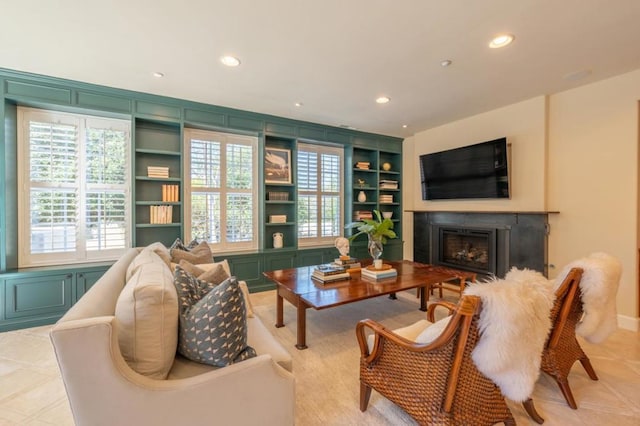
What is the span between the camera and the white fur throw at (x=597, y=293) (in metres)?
1.69

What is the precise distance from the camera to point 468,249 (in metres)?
4.60

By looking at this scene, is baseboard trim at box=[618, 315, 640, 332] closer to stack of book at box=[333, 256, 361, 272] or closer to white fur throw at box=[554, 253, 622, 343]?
white fur throw at box=[554, 253, 622, 343]

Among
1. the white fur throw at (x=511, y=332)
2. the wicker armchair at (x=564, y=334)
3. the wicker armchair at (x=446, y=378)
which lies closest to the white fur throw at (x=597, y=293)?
the wicker armchair at (x=564, y=334)

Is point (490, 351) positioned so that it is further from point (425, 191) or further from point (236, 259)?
point (425, 191)

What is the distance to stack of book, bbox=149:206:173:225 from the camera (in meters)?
3.76

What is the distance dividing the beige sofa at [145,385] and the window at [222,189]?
2.71 metres

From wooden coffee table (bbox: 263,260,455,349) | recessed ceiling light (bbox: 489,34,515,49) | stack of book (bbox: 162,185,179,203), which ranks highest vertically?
recessed ceiling light (bbox: 489,34,515,49)

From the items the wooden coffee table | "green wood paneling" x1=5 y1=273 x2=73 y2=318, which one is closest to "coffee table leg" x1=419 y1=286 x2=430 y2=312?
the wooden coffee table

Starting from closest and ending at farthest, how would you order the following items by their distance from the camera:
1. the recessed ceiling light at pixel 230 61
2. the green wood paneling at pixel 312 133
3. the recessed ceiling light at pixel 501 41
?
the recessed ceiling light at pixel 501 41, the recessed ceiling light at pixel 230 61, the green wood paneling at pixel 312 133

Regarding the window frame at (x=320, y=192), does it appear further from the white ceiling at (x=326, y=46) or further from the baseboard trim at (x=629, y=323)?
the baseboard trim at (x=629, y=323)

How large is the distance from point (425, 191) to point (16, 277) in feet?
18.7

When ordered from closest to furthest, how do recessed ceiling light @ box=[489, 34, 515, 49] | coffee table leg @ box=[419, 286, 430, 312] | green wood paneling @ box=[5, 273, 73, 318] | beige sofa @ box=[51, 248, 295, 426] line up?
beige sofa @ box=[51, 248, 295, 426]
recessed ceiling light @ box=[489, 34, 515, 49]
green wood paneling @ box=[5, 273, 73, 318]
coffee table leg @ box=[419, 286, 430, 312]

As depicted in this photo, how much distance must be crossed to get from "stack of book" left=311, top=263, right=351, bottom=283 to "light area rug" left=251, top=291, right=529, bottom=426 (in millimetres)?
528

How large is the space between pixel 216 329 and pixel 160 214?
3.07 metres
